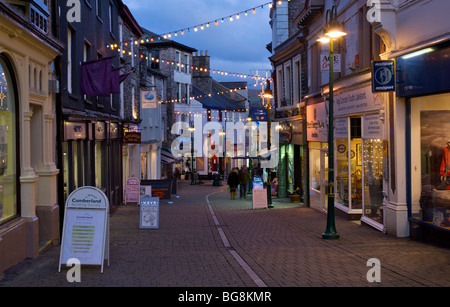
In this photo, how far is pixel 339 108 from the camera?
782 inches

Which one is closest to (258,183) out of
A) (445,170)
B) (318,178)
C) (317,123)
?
(318,178)

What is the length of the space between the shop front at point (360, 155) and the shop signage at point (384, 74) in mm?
1455

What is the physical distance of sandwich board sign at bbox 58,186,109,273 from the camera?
33.8 ft

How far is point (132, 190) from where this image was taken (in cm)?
2614

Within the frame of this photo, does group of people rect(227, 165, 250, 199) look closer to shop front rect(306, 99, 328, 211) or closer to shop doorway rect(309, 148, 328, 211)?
shop front rect(306, 99, 328, 211)

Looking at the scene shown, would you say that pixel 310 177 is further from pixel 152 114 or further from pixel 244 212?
pixel 152 114

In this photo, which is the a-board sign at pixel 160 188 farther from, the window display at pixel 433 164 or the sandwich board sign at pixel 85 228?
the sandwich board sign at pixel 85 228

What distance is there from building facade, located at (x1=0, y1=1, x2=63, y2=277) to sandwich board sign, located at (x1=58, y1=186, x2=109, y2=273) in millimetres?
1108

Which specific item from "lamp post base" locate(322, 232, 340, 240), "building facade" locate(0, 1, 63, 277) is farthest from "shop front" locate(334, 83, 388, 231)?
"building facade" locate(0, 1, 63, 277)

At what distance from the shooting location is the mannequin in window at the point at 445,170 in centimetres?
1339

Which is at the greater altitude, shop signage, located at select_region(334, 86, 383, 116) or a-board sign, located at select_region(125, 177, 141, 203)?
shop signage, located at select_region(334, 86, 383, 116)

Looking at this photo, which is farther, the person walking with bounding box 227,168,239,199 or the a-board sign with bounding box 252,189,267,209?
the person walking with bounding box 227,168,239,199
